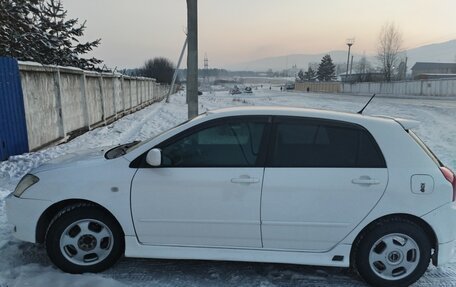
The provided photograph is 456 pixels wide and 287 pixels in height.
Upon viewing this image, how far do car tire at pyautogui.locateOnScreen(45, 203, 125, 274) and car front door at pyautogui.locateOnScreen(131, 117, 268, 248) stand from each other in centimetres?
29

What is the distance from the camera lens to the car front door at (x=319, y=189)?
10.8ft

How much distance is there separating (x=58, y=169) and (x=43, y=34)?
52.4 feet

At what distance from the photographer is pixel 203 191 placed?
3373mm

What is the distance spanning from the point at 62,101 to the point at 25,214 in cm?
761

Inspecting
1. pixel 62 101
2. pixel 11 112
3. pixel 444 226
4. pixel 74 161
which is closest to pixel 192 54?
pixel 11 112

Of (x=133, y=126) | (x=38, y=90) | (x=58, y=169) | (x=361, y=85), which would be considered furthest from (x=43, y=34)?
(x=361, y=85)

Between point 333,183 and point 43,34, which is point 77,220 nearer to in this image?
point 333,183

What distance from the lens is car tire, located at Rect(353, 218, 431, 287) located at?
3.34 m

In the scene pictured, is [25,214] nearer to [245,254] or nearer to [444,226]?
[245,254]

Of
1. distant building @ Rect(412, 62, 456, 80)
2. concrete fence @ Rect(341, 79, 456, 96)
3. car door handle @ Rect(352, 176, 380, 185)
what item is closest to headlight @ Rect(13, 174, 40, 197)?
car door handle @ Rect(352, 176, 380, 185)

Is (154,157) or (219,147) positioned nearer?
(154,157)

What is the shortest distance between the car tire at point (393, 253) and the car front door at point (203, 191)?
989 mm

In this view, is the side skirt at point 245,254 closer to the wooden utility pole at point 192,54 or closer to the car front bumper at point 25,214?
the car front bumper at point 25,214

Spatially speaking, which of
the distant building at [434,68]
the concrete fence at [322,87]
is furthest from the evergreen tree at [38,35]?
the distant building at [434,68]
